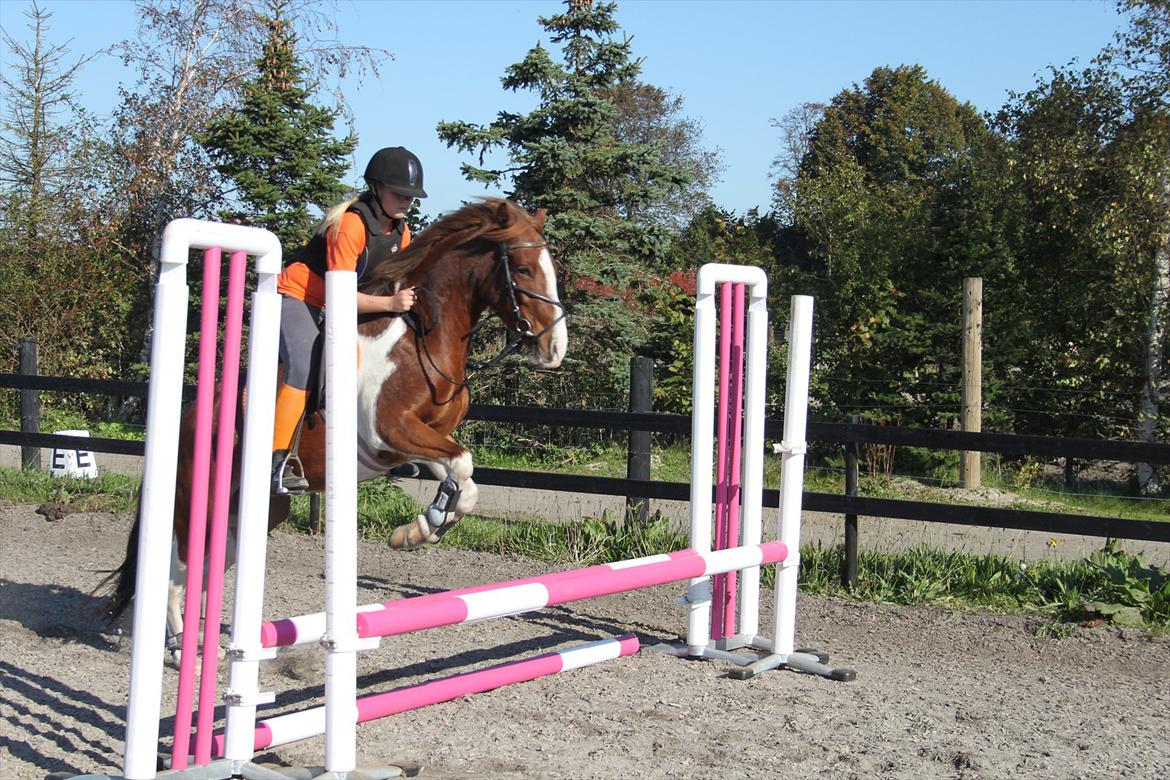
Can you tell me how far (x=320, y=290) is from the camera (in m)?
5.06

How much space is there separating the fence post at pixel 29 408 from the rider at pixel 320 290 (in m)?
6.99

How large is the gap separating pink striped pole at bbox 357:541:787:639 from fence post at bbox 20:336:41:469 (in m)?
8.17

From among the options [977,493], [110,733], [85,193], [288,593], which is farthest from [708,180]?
[110,733]

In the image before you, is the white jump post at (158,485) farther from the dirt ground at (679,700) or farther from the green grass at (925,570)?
the green grass at (925,570)

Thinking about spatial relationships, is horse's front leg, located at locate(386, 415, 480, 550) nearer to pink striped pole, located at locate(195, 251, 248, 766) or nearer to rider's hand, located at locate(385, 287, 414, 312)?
rider's hand, located at locate(385, 287, 414, 312)

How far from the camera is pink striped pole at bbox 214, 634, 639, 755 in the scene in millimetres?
3770

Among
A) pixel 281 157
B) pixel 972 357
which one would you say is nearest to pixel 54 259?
pixel 281 157

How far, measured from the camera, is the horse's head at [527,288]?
15.8 feet

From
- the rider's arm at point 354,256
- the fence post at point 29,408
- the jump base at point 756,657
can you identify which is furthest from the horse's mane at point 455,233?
the fence post at point 29,408

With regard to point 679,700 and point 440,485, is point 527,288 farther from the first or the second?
point 679,700

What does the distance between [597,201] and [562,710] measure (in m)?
9.18

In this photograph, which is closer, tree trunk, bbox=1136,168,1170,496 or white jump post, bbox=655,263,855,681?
white jump post, bbox=655,263,855,681

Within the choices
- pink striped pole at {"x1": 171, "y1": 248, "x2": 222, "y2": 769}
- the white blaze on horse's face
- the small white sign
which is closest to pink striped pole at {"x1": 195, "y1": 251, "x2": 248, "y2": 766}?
pink striped pole at {"x1": 171, "y1": 248, "x2": 222, "y2": 769}

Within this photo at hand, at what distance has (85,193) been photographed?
Answer: 17.9 m
